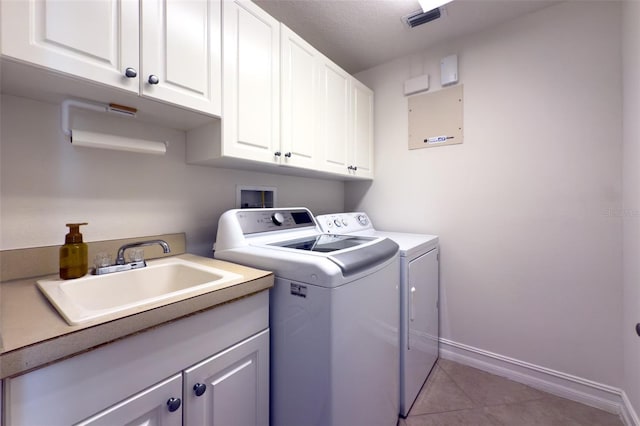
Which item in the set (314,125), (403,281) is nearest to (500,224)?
(403,281)

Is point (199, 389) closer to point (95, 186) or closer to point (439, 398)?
point (95, 186)

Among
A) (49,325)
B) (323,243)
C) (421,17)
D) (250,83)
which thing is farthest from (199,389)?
(421,17)

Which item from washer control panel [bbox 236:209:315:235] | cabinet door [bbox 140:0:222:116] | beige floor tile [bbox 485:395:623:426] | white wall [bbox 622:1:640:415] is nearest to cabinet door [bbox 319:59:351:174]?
washer control panel [bbox 236:209:315:235]

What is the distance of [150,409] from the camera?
29.0 inches

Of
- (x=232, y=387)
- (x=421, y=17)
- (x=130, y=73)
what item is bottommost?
(x=232, y=387)

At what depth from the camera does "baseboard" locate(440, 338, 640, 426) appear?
1.54m

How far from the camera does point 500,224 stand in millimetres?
1905

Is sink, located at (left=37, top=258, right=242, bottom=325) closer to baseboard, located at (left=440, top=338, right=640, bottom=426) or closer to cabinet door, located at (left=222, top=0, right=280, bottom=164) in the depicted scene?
cabinet door, located at (left=222, top=0, right=280, bottom=164)

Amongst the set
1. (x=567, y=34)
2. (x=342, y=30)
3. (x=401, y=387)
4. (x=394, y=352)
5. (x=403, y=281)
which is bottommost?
(x=401, y=387)

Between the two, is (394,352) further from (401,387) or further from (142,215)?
(142,215)

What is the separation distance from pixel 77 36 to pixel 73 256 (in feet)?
2.45

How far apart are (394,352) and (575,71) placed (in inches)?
79.6

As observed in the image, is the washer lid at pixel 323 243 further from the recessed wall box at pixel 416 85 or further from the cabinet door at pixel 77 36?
the recessed wall box at pixel 416 85

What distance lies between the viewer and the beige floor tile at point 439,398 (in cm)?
160
